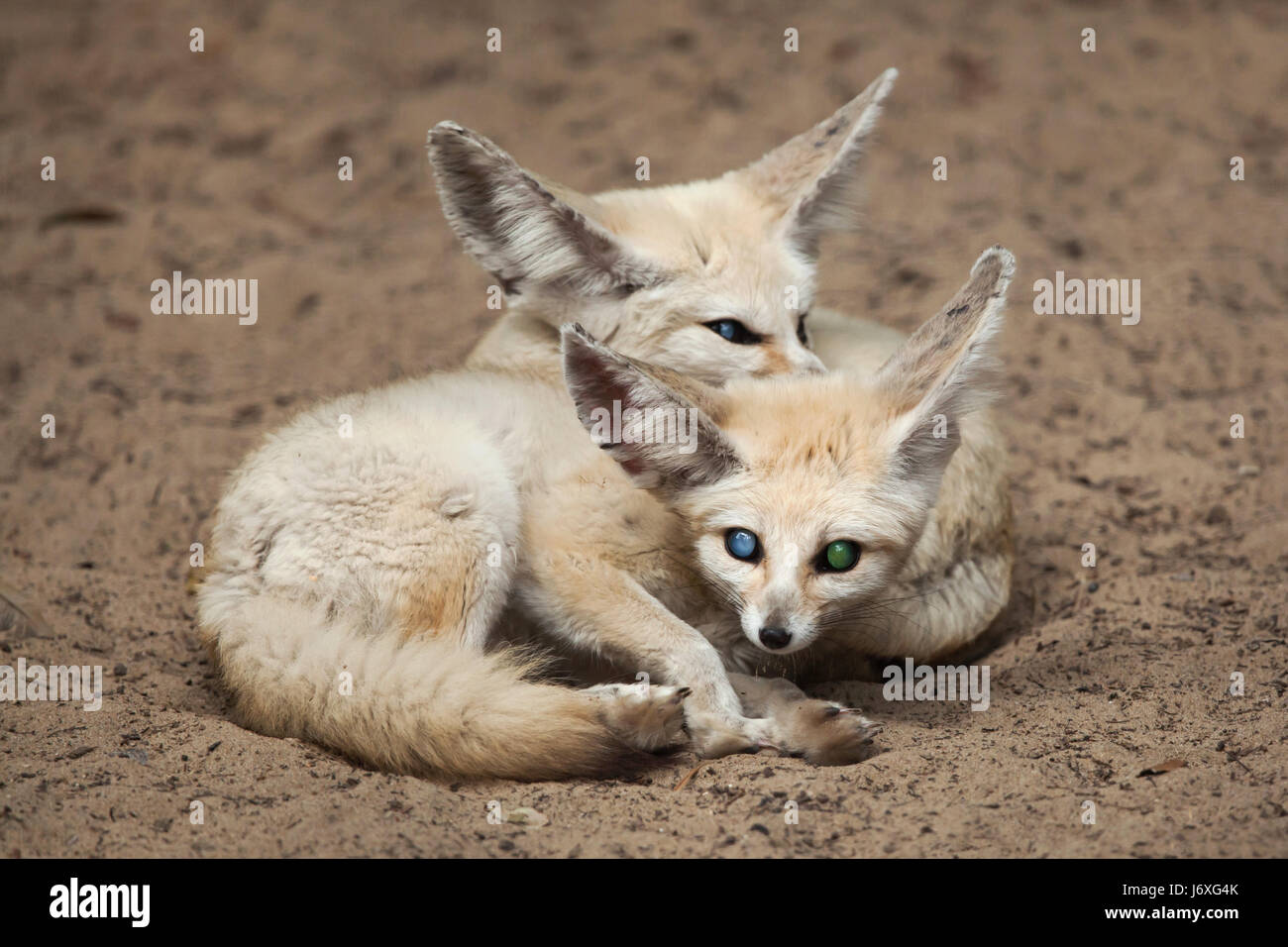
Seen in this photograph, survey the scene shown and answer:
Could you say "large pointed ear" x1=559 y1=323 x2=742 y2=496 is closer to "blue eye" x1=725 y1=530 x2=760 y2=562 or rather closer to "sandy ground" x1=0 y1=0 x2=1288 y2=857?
"blue eye" x1=725 y1=530 x2=760 y2=562

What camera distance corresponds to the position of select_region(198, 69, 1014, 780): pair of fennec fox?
3547 mm

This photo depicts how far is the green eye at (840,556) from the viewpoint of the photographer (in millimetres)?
3605

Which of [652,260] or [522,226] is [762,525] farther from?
[522,226]

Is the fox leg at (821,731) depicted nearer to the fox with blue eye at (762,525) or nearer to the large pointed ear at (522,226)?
the fox with blue eye at (762,525)

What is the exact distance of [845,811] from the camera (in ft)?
11.0

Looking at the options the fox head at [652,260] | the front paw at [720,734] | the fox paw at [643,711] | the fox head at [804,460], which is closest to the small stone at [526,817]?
the fox paw at [643,711]

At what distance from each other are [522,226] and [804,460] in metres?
1.56

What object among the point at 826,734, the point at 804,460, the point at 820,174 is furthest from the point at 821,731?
the point at 820,174

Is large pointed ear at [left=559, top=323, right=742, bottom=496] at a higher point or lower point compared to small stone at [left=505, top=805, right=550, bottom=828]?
higher

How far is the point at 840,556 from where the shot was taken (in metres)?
3.61

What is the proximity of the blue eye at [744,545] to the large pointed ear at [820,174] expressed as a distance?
1714mm

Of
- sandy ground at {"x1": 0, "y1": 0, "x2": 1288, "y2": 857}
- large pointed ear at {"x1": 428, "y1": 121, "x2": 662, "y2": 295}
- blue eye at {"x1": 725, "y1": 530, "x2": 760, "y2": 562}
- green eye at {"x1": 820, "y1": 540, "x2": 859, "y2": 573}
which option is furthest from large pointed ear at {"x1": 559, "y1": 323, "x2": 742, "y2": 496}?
large pointed ear at {"x1": 428, "y1": 121, "x2": 662, "y2": 295}

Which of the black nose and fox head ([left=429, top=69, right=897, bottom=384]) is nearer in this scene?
the black nose
